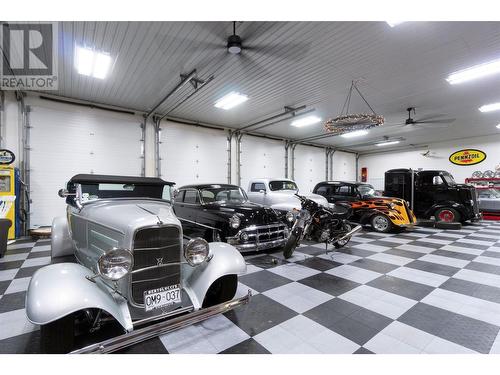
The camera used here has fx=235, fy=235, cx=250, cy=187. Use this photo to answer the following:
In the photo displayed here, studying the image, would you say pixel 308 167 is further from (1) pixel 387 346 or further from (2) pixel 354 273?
(1) pixel 387 346

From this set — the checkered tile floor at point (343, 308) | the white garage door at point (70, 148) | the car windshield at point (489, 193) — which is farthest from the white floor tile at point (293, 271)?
the car windshield at point (489, 193)

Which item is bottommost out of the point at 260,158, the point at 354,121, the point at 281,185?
the point at 281,185

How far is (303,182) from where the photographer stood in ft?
42.2

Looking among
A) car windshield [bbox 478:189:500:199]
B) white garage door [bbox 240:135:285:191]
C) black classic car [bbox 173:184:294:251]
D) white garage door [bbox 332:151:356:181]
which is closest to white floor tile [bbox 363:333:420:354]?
black classic car [bbox 173:184:294:251]

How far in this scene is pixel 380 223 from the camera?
6.75 metres

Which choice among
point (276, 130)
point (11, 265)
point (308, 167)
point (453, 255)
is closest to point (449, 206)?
point (453, 255)

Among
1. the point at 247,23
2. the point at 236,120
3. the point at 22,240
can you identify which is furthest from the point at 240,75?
the point at 22,240

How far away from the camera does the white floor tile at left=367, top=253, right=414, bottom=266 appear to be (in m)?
3.94

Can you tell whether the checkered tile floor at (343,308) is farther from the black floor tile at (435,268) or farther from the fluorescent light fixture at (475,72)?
the fluorescent light fixture at (475,72)

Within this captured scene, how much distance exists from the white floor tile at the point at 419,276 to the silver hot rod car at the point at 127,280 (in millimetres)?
2521

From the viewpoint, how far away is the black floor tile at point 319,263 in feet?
12.1

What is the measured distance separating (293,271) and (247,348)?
1857mm

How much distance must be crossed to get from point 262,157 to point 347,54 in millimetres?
6727

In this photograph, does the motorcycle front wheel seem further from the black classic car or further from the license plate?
the license plate
